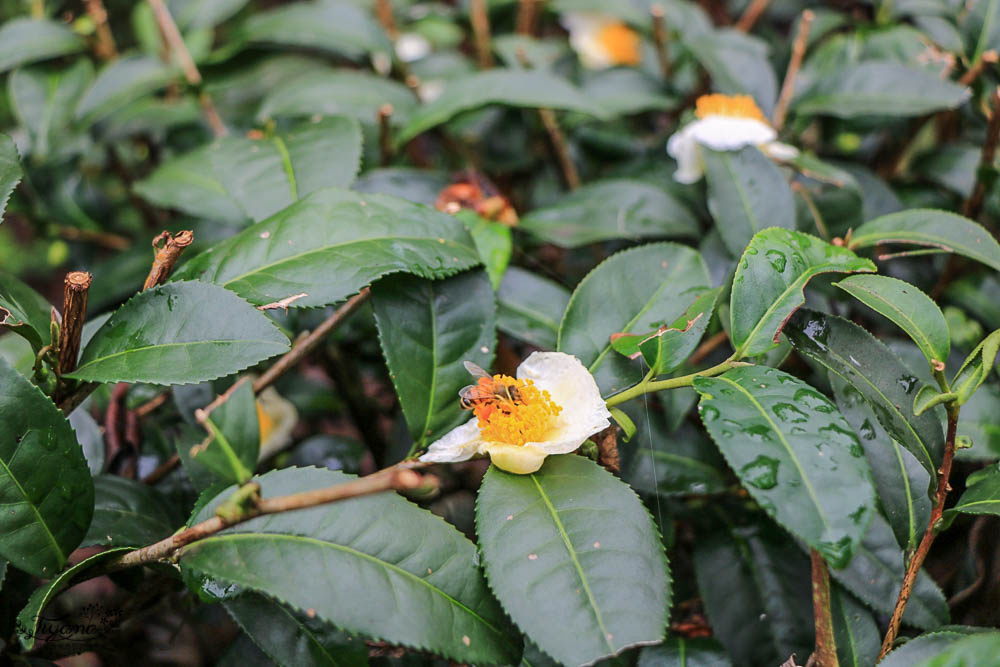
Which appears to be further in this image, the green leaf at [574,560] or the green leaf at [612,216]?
the green leaf at [612,216]

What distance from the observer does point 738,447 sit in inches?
19.5

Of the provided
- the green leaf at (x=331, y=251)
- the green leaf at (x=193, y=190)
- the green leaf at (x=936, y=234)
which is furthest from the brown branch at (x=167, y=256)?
the green leaf at (x=936, y=234)

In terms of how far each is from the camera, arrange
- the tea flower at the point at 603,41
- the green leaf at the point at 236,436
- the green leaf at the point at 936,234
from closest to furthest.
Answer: the green leaf at the point at 236,436, the green leaf at the point at 936,234, the tea flower at the point at 603,41

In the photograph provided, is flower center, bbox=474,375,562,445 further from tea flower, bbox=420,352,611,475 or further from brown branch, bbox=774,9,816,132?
brown branch, bbox=774,9,816,132

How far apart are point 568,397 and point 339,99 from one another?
0.57m

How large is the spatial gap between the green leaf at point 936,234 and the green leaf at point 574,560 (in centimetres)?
34

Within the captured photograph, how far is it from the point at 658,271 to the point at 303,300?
0.32m

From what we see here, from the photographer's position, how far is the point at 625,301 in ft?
2.27

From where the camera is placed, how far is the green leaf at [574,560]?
48 cm

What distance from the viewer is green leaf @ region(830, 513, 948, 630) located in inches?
25.2

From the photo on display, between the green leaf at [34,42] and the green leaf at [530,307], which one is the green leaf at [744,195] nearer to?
the green leaf at [530,307]

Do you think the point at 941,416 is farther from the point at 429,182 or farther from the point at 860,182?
→ the point at 429,182

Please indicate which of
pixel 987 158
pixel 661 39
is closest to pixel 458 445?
pixel 987 158

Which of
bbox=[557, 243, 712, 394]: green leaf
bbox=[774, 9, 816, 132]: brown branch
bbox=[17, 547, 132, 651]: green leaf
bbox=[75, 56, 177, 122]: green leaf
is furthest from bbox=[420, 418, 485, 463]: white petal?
bbox=[75, 56, 177, 122]: green leaf
